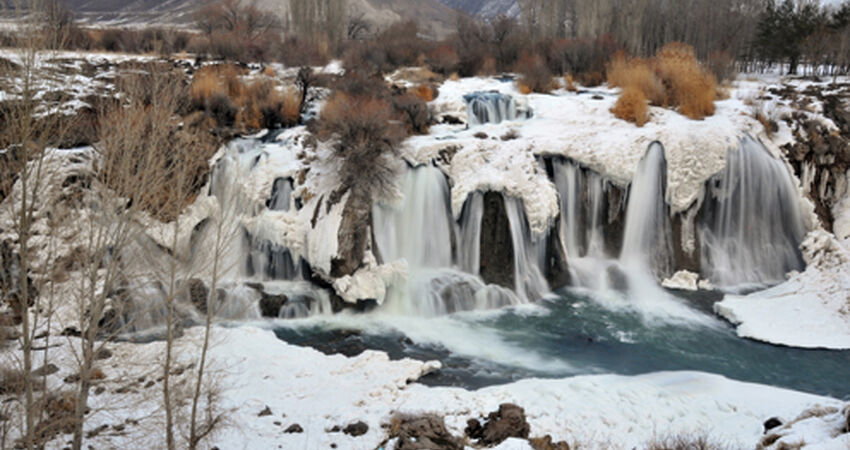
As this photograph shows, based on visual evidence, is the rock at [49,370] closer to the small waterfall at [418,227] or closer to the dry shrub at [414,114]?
the small waterfall at [418,227]

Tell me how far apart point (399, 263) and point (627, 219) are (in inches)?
258

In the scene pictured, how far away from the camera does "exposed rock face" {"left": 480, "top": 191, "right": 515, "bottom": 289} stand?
47.9 ft

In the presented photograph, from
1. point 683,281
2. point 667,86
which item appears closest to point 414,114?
point 667,86

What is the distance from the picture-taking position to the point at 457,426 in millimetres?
8672

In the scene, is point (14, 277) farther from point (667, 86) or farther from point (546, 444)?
point (667, 86)

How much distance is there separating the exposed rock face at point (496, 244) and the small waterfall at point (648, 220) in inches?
133

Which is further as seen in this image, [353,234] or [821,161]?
[821,161]

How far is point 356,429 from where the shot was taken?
336 inches

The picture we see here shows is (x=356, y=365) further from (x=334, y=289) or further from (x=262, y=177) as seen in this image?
(x=262, y=177)

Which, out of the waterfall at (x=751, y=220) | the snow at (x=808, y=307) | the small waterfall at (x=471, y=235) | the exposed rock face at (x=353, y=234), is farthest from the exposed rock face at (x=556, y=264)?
the exposed rock face at (x=353, y=234)

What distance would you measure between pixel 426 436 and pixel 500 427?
4.25 feet

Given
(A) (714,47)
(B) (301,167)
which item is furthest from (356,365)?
(A) (714,47)

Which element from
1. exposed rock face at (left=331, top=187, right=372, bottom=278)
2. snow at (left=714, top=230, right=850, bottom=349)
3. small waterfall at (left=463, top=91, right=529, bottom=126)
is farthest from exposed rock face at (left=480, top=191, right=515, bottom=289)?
small waterfall at (left=463, top=91, right=529, bottom=126)

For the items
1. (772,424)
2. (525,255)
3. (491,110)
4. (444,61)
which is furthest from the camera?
(444,61)
